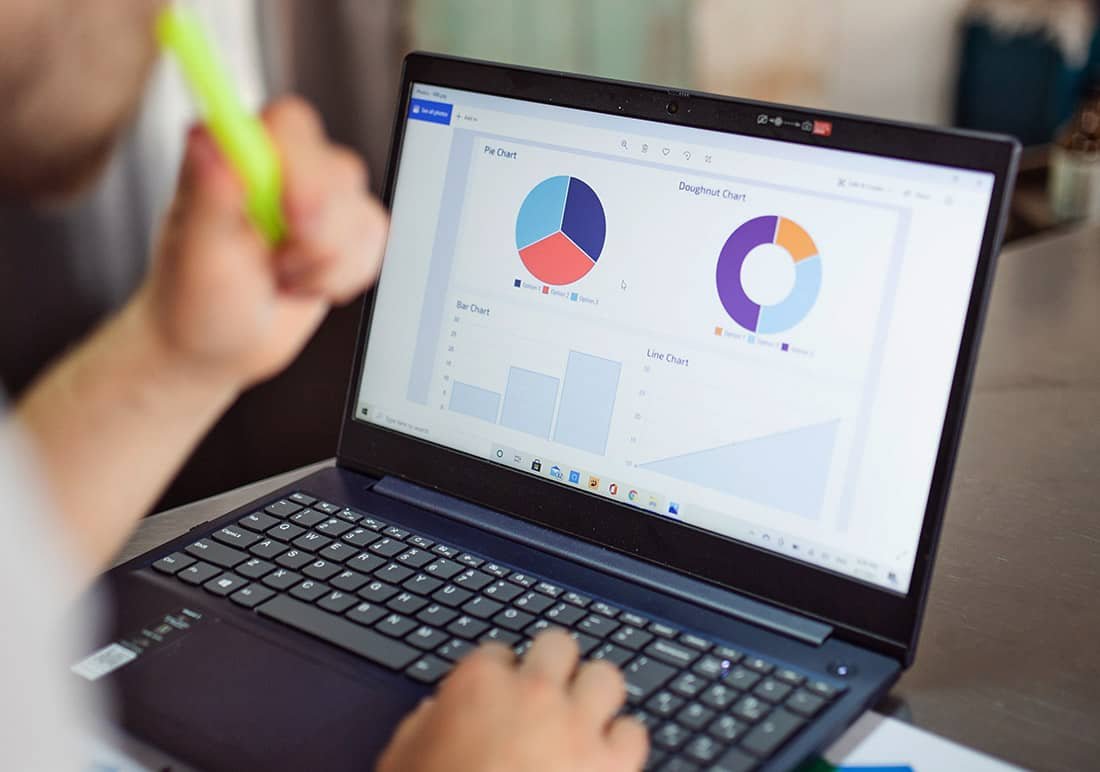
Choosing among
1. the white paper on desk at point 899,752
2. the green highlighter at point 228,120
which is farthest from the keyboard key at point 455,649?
the green highlighter at point 228,120

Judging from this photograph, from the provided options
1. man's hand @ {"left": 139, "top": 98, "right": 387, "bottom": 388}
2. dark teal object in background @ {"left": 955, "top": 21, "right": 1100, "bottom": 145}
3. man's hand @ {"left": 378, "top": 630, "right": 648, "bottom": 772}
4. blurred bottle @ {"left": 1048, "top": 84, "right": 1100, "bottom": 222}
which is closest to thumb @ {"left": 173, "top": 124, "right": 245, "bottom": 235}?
man's hand @ {"left": 139, "top": 98, "right": 387, "bottom": 388}

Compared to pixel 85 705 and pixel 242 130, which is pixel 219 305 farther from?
pixel 85 705

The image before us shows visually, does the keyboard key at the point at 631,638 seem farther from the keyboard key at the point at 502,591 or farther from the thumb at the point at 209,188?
the thumb at the point at 209,188

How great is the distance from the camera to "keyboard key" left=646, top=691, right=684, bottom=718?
585 mm

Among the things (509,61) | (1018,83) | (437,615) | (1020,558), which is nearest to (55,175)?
(437,615)

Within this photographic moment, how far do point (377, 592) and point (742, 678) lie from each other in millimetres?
232

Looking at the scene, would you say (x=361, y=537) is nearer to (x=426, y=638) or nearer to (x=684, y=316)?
(x=426, y=638)

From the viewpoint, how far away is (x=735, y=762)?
549 mm

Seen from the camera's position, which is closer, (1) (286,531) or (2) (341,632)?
(2) (341,632)

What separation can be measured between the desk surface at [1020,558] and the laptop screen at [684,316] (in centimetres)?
9

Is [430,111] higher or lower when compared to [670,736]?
higher

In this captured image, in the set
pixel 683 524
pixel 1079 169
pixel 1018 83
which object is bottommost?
pixel 683 524

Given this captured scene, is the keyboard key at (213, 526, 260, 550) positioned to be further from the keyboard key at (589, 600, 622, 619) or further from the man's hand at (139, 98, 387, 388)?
the man's hand at (139, 98, 387, 388)

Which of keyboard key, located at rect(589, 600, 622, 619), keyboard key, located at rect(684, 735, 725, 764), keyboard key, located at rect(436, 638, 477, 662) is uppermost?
keyboard key, located at rect(589, 600, 622, 619)
